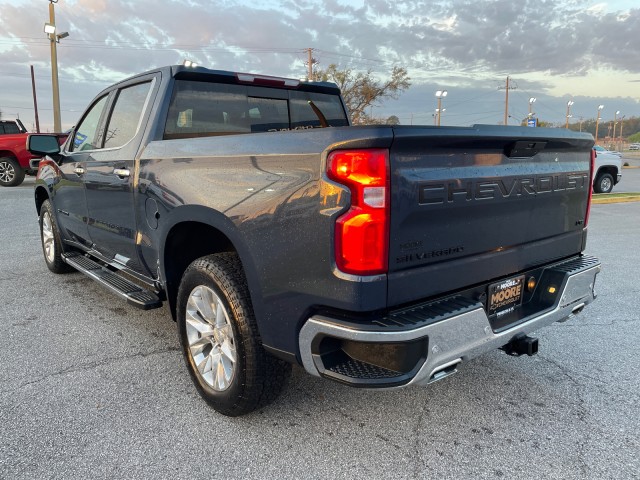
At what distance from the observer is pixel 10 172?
602 inches

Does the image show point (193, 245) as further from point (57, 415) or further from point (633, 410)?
point (633, 410)

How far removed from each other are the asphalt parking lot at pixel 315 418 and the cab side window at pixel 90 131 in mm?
1570

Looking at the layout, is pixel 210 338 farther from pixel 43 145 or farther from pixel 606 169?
pixel 606 169

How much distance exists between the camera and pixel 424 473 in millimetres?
2340

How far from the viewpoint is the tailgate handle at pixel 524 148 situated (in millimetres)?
2516

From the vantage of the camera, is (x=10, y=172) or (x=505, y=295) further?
(x=10, y=172)

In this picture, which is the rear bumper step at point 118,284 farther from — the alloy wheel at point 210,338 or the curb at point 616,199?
the curb at point 616,199

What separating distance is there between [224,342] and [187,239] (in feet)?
2.52

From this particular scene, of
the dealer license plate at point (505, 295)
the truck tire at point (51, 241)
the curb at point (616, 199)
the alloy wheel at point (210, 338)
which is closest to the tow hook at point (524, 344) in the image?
the dealer license plate at point (505, 295)

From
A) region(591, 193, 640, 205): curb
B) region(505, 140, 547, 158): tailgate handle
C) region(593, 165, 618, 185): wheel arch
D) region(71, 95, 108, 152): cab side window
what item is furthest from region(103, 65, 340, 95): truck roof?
region(593, 165, 618, 185): wheel arch

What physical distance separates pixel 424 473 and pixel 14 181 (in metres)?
16.4

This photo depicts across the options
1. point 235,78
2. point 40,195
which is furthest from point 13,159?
point 235,78

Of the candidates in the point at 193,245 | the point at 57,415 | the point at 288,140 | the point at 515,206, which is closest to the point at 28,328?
the point at 57,415

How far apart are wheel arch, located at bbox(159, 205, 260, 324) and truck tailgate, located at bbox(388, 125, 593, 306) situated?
876 mm
